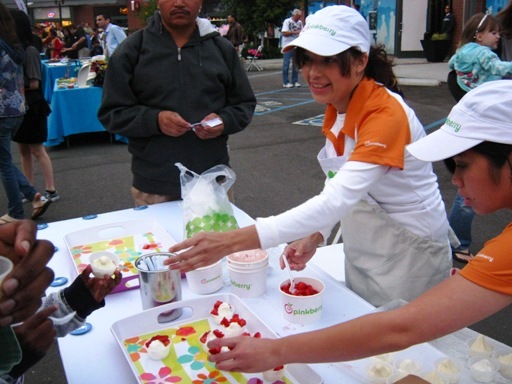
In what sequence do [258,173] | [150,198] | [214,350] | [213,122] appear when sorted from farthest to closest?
[258,173] < [150,198] < [213,122] < [214,350]

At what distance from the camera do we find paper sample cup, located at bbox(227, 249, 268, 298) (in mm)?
1809

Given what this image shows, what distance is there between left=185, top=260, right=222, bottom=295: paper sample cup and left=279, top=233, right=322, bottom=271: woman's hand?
261mm

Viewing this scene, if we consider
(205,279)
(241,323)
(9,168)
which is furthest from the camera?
(9,168)

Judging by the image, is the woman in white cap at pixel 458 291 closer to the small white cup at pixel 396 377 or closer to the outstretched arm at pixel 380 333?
the outstretched arm at pixel 380 333

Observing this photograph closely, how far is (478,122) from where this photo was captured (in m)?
1.17

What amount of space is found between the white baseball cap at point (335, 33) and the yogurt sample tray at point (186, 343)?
34.0 inches

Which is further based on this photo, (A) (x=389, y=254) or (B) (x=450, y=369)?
(A) (x=389, y=254)

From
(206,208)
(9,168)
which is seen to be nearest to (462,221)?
(206,208)

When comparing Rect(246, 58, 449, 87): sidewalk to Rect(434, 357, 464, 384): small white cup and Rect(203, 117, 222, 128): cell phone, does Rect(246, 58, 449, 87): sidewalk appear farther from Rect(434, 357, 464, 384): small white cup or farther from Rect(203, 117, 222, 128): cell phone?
Rect(434, 357, 464, 384): small white cup

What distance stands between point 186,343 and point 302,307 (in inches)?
15.0

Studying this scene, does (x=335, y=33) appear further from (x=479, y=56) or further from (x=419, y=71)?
(x=419, y=71)

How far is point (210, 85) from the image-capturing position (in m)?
2.65

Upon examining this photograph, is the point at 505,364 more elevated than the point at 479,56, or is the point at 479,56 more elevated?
the point at 479,56

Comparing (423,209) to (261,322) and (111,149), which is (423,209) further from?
(111,149)
